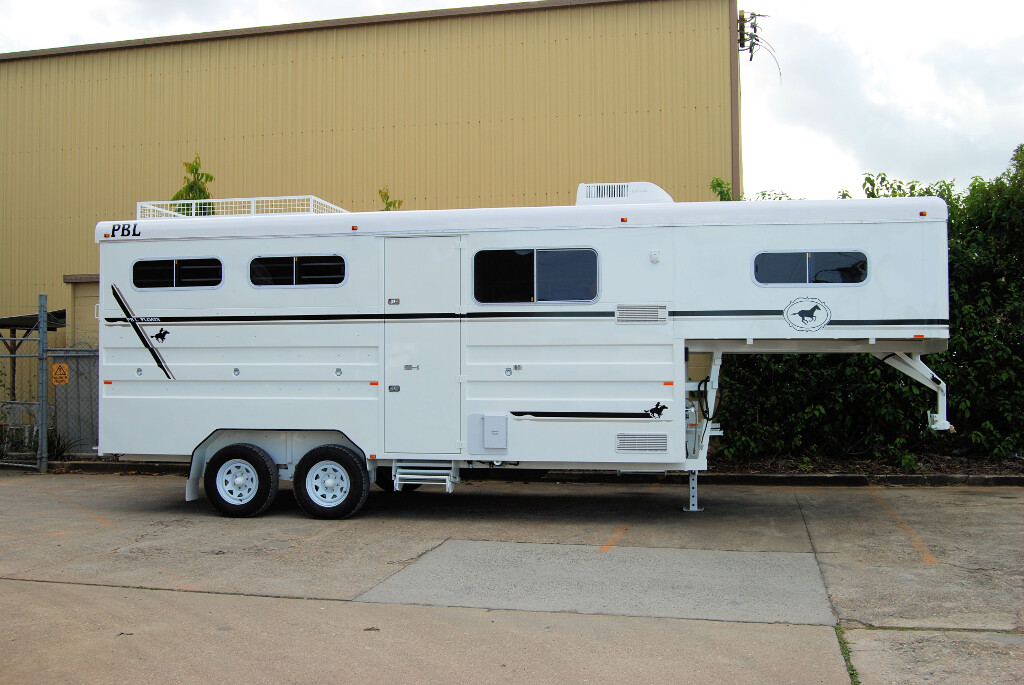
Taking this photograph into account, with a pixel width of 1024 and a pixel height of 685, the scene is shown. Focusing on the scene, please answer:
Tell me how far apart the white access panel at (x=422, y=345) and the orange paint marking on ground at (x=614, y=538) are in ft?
6.12

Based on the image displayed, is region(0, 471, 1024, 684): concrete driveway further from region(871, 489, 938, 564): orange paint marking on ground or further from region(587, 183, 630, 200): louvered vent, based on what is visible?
region(587, 183, 630, 200): louvered vent

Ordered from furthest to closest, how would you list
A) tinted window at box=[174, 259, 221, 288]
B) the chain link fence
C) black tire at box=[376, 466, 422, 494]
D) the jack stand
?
the chain link fence < black tire at box=[376, 466, 422, 494] < tinted window at box=[174, 259, 221, 288] < the jack stand

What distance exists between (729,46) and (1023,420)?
7156mm

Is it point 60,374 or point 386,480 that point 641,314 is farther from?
point 60,374

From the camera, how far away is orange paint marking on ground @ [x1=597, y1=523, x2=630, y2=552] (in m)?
8.56

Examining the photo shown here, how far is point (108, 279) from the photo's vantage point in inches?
408

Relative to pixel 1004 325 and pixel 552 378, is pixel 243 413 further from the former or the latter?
pixel 1004 325

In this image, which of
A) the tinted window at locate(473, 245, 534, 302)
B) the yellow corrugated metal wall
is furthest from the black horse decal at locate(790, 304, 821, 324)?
the yellow corrugated metal wall

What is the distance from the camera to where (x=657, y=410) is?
938 cm

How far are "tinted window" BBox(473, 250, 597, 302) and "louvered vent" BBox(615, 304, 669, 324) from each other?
0.33m

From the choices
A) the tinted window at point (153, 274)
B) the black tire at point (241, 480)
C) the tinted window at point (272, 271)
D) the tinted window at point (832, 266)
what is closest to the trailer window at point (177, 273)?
the tinted window at point (153, 274)

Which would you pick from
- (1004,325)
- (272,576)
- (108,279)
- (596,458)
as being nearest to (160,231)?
(108,279)

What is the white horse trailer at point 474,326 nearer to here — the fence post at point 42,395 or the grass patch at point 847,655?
the grass patch at point 847,655

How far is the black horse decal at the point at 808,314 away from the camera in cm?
913
